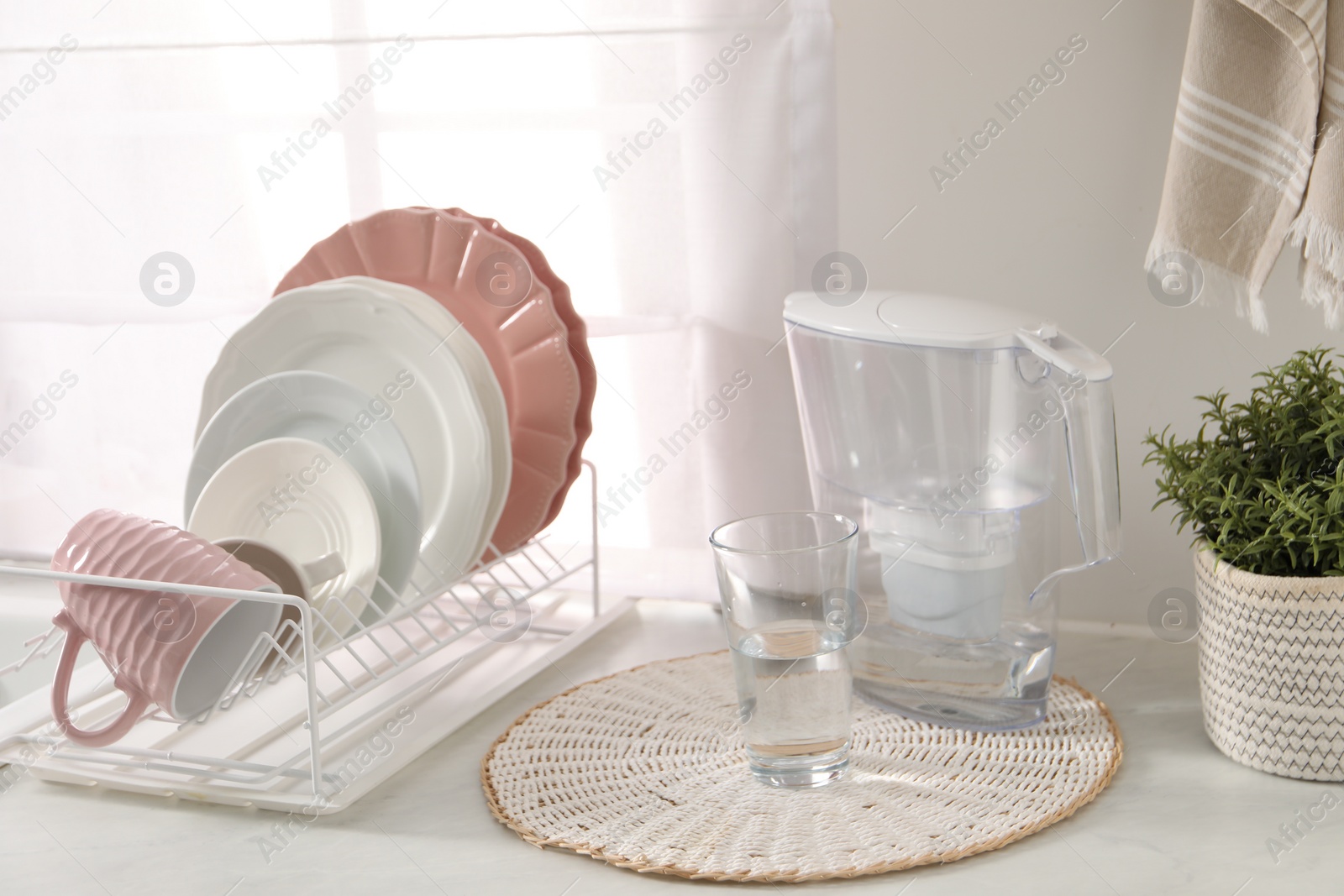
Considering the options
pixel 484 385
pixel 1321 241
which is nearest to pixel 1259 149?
pixel 1321 241

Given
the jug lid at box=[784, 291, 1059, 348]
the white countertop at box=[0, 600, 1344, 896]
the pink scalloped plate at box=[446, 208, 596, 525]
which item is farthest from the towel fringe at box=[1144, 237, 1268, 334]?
the pink scalloped plate at box=[446, 208, 596, 525]

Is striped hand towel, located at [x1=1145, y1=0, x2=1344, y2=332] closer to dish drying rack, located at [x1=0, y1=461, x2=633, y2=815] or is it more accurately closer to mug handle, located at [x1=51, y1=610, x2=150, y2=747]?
dish drying rack, located at [x1=0, y1=461, x2=633, y2=815]

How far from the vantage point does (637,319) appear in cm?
105

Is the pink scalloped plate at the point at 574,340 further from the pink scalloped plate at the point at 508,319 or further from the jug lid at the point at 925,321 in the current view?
the jug lid at the point at 925,321

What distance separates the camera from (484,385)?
883mm

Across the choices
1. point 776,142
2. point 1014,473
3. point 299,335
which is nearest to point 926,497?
point 1014,473

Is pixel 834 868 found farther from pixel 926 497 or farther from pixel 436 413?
pixel 436 413

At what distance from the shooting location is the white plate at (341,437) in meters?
0.83

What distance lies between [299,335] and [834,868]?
54 centimetres

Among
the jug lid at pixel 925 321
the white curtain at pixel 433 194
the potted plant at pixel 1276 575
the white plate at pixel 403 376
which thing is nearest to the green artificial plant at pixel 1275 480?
the potted plant at pixel 1276 575

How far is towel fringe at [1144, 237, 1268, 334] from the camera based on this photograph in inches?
31.2

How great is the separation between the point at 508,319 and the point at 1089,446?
0.44 m

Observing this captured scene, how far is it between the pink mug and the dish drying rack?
1 centimetres

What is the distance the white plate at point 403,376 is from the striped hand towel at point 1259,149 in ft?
1.62
